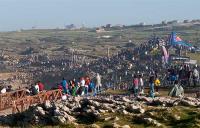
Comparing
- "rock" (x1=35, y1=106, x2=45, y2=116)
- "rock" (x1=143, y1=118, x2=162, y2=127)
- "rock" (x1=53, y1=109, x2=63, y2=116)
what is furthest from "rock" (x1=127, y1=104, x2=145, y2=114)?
"rock" (x1=35, y1=106, x2=45, y2=116)

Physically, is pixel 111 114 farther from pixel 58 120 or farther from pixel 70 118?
pixel 58 120

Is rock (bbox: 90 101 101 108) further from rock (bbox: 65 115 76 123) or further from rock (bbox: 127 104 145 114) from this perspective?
rock (bbox: 65 115 76 123)

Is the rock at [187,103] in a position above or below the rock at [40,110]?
above

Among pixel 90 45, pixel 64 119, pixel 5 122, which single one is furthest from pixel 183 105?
pixel 90 45

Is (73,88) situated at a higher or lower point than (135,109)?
lower

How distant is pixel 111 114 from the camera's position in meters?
28.6

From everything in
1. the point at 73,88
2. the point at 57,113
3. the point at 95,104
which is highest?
the point at 95,104

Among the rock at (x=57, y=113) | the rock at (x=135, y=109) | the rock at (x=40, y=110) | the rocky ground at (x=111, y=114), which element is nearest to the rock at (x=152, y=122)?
the rocky ground at (x=111, y=114)

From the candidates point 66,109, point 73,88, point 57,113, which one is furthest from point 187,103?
point 73,88

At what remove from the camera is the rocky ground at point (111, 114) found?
26.7 m

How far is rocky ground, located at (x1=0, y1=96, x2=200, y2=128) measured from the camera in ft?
87.7

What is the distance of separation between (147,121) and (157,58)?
57658mm

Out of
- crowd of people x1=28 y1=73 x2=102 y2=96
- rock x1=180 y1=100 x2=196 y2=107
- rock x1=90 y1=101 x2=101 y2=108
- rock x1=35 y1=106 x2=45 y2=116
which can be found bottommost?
crowd of people x1=28 y1=73 x2=102 y2=96

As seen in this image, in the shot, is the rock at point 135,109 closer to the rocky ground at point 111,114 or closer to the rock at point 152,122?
the rocky ground at point 111,114
